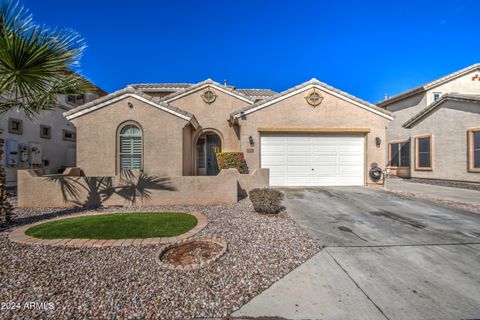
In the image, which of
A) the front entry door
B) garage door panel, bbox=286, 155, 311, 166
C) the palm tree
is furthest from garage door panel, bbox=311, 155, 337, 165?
the palm tree

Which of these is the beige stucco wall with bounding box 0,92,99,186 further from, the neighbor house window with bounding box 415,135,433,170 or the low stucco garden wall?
the neighbor house window with bounding box 415,135,433,170

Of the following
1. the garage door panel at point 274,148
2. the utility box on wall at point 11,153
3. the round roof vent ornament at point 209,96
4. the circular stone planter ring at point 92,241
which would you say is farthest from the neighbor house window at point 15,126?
the garage door panel at point 274,148

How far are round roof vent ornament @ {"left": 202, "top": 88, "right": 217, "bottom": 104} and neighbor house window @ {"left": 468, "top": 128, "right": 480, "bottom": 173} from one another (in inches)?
584

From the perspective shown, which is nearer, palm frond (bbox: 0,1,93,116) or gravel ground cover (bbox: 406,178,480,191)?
palm frond (bbox: 0,1,93,116)

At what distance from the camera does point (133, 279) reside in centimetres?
305

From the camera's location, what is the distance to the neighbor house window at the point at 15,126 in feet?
42.0

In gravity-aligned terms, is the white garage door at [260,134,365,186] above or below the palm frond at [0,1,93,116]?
below

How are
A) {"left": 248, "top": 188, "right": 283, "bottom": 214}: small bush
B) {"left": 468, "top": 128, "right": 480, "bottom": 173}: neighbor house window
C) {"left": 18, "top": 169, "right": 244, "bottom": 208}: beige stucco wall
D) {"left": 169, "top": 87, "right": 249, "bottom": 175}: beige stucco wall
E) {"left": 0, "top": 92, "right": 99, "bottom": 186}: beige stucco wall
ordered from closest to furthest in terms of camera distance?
{"left": 248, "top": 188, "right": 283, "bottom": 214}: small bush → {"left": 18, "top": 169, "right": 244, "bottom": 208}: beige stucco wall → {"left": 468, "top": 128, "right": 480, "bottom": 173}: neighbor house window → {"left": 0, "top": 92, "right": 99, "bottom": 186}: beige stucco wall → {"left": 169, "top": 87, "right": 249, "bottom": 175}: beige stucco wall

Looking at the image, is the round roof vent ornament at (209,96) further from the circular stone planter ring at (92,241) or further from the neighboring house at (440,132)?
the neighboring house at (440,132)

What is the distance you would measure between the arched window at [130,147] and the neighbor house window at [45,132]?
10.3 meters

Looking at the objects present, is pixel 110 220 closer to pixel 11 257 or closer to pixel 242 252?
pixel 11 257

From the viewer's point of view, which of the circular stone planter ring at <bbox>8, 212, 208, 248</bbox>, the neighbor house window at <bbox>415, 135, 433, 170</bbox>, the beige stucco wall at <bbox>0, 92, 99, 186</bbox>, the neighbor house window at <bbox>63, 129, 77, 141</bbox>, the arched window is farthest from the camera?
the neighbor house window at <bbox>63, 129, 77, 141</bbox>

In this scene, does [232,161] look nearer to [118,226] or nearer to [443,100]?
[118,226]

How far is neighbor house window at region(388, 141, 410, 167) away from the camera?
16.3 meters
